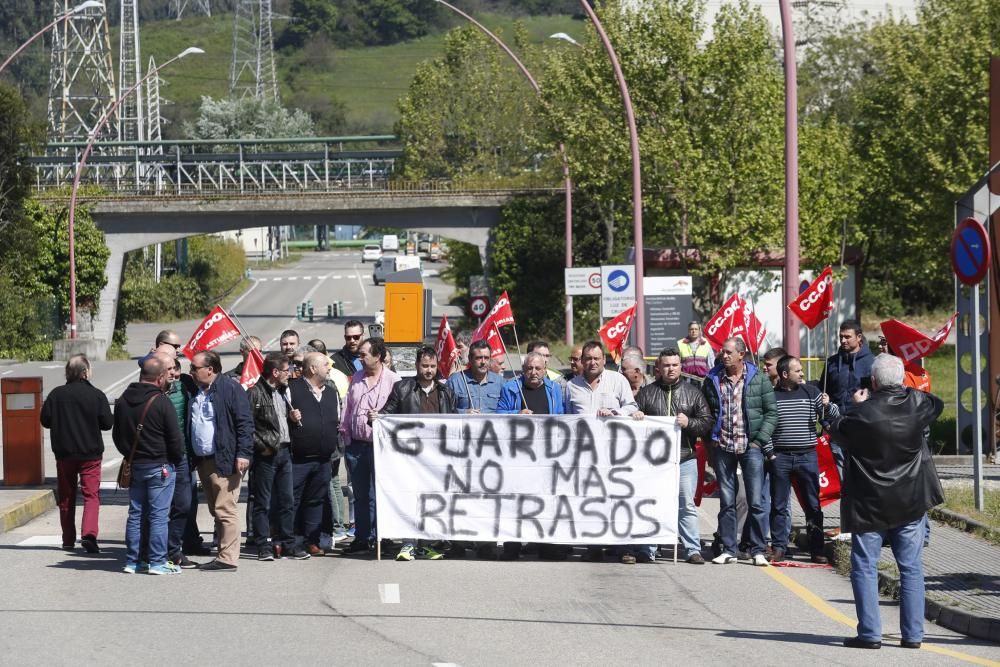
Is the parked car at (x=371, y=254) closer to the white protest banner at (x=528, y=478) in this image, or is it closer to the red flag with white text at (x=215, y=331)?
the red flag with white text at (x=215, y=331)

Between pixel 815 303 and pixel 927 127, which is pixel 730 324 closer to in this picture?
pixel 815 303

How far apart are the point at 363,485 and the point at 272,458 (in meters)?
0.85

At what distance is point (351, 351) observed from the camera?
16016 millimetres

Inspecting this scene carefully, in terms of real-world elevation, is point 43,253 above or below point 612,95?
below

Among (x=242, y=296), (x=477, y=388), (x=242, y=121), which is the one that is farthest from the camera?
(x=242, y=121)

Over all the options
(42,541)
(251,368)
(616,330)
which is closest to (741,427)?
(251,368)

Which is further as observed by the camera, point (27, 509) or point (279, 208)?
point (279, 208)

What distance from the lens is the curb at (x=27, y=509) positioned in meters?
14.4

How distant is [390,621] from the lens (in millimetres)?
9875

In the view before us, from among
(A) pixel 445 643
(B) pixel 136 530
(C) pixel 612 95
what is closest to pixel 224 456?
(B) pixel 136 530

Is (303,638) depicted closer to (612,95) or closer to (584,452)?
(584,452)

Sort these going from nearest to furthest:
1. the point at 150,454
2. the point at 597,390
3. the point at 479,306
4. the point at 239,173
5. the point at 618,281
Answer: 1. the point at 150,454
2. the point at 597,390
3. the point at 618,281
4. the point at 479,306
5. the point at 239,173

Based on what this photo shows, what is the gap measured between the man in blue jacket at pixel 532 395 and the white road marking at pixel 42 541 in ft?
13.6

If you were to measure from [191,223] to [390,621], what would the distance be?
47.7m
